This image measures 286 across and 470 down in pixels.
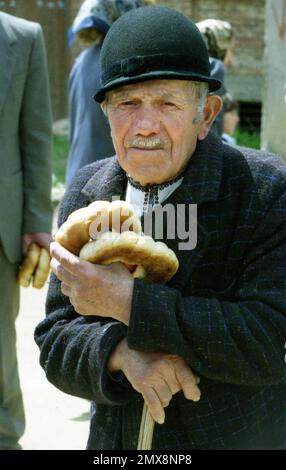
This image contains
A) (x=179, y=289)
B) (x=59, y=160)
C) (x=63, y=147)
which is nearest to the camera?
(x=179, y=289)

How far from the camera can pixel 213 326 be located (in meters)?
1.96

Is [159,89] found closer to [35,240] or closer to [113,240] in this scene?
[113,240]

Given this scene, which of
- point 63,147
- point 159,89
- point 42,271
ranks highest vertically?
point 159,89

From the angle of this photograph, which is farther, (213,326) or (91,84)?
(91,84)

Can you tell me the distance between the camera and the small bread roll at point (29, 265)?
12.4 feet

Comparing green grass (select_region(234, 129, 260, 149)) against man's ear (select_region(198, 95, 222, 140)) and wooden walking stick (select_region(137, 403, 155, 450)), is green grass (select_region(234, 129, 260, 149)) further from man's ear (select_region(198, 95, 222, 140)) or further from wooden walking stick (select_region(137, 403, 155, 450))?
wooden walking stick (select_region(137, 403, 155, 450))

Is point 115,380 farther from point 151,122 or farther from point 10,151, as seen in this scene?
point 10,151

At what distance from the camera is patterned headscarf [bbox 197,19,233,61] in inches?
205

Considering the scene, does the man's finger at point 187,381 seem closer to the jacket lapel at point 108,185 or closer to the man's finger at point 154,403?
the man's finger at point 154,403

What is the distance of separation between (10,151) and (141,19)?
1860 mm

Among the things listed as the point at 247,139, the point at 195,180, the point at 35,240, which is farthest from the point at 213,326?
the point at 247,139

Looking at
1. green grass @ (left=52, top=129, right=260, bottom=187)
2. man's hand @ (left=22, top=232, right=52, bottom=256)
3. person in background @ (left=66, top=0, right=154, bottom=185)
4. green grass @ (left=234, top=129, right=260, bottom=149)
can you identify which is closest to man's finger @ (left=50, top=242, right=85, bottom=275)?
man's hand @ (left=22, top=232, right=52, bottom=256)

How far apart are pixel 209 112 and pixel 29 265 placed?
1777mm

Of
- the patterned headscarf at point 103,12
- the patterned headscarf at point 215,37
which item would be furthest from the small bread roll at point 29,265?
the patterned headscarf at point 215,37
